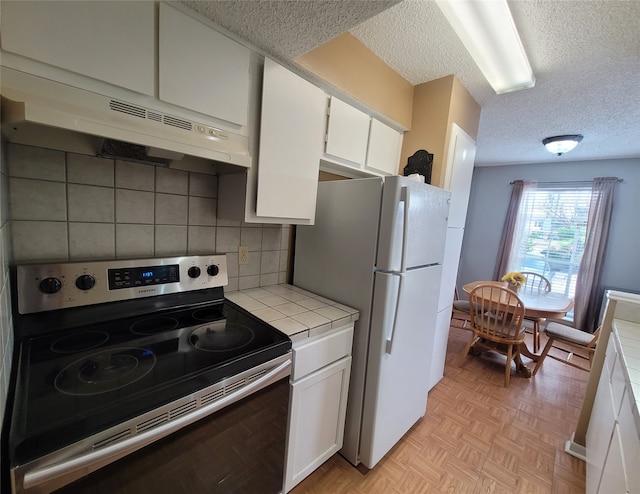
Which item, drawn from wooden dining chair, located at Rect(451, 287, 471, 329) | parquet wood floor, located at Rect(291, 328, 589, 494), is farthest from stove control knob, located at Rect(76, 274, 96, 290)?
wooden dining chair, located at Rect(451, 287, 471, 329)

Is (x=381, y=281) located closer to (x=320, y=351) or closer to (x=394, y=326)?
(x=394, y=326)

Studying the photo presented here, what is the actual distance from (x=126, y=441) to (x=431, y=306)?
1526mm

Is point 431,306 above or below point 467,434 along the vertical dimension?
above

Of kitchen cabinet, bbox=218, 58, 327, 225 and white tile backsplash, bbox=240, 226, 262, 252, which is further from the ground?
kitchen cabinet, bbox=218, 58, 327, 225

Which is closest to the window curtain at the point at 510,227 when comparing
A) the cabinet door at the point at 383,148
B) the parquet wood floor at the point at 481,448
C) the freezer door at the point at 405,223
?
the parquet wood floor at the point at 481,448

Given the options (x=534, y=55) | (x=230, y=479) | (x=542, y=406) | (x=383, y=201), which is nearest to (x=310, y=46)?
(x=383, y=201)

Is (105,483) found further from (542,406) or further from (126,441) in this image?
(542,406)

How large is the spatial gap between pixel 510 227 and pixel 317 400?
433cm

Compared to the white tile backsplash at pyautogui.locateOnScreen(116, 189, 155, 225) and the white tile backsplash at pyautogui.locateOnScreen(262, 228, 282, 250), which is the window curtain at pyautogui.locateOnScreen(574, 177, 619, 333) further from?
the white tile backsplash at pyautogui.locateOnScreen(116, 189, 155, 225)

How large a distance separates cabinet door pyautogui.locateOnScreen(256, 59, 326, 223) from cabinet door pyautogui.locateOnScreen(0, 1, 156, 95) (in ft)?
1.46

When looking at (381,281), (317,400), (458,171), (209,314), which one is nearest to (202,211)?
(209,314)

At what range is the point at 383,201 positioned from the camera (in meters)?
1.32

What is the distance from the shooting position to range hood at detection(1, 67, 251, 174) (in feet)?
2.23

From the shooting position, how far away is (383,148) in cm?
190
